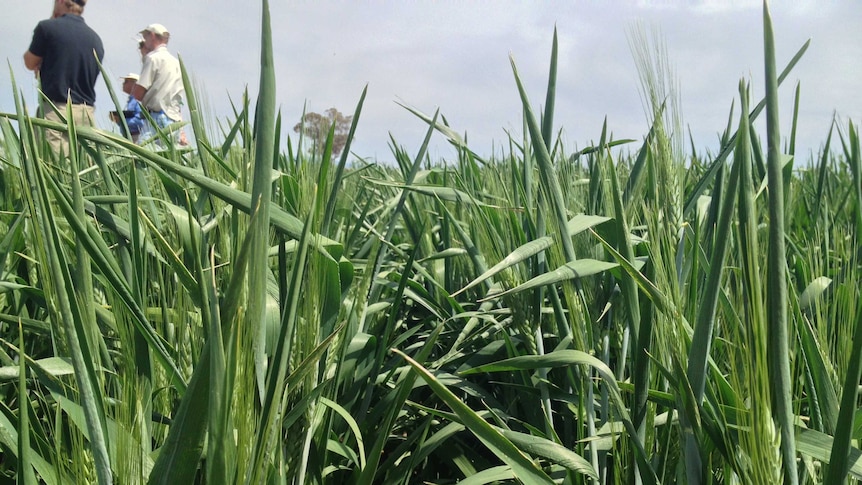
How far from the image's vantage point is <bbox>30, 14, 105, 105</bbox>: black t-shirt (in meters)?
2.90

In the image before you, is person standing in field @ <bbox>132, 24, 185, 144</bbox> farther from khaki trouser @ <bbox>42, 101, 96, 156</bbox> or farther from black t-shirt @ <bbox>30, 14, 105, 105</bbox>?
khaki trouser @ <bbox>42, 101, 96, 156</bbox>

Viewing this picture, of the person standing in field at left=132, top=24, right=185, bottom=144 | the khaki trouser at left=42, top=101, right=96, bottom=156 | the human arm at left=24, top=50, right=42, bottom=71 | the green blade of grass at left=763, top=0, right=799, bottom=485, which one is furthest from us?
the human arm at left=24, top=50, right=42, bottom=71

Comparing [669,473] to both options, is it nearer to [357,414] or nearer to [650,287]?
[650,287]

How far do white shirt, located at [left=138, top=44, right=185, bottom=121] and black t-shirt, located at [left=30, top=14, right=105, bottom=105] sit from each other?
307mm

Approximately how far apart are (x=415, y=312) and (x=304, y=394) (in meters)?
0.72

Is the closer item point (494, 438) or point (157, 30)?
point (494, 438)

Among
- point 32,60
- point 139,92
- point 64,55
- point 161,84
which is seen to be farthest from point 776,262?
point 32,60

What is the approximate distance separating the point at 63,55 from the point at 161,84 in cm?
51

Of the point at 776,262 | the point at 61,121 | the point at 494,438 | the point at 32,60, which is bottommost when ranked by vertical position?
the point at 494,438

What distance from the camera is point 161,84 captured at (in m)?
2.82

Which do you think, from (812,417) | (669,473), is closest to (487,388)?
(669,473)

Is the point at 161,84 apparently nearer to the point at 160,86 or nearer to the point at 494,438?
the point at 160,86

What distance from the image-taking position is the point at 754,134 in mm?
889

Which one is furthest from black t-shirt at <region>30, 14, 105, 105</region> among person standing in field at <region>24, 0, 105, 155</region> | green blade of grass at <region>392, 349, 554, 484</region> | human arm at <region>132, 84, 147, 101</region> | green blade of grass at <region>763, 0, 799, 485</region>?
green blade of grass at <region>763, 0, 799, 485</region>
